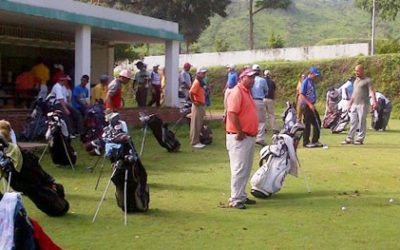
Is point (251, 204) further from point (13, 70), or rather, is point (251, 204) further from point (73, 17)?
point (13, 70)

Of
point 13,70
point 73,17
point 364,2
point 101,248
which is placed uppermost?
point 364,2

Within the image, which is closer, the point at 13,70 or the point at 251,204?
the point at 251,204

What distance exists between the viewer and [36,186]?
816cm

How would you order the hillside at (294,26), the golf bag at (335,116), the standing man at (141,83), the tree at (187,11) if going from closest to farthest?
the golf bag at (335,116), the standing man at (141,83), the tree at (187,11), the hillside at (294,26)

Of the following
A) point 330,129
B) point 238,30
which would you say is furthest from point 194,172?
point 238,30

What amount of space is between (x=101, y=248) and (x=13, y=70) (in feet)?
54.3

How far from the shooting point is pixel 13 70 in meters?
22.5

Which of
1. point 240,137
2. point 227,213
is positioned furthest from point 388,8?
point 227,213

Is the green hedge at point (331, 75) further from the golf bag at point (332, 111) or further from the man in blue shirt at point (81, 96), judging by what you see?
the man in blue shirt at point (81, 96)

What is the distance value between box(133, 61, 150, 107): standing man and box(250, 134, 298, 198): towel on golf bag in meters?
13.2

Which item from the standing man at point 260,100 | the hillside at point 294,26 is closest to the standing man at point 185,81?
the standing man at point 260,100

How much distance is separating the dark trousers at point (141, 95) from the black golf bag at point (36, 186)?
48.8 ft

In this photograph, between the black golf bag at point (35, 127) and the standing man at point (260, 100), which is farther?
the standing man at point (260, 100)

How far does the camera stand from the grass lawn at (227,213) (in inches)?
289
